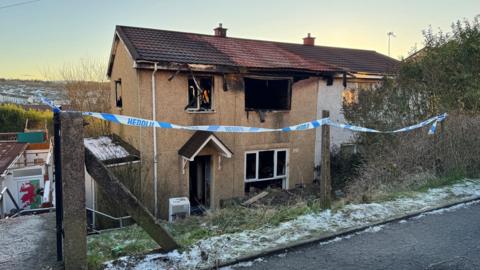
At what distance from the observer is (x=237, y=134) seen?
13.5m

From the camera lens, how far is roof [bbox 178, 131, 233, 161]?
11969 millimetres

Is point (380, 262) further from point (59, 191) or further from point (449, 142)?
point (449, 142)

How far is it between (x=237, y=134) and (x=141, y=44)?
16.1 ft

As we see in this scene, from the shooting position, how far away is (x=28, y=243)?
4.14 m

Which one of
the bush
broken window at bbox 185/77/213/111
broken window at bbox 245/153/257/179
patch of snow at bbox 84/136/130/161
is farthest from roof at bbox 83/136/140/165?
the bush

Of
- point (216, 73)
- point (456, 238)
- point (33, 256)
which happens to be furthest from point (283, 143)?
point (33, 256)

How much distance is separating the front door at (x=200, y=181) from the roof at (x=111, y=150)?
2626 millimetres

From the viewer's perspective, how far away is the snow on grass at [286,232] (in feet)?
12.2

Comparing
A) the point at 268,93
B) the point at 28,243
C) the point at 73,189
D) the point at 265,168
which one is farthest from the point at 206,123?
the point at 73,189

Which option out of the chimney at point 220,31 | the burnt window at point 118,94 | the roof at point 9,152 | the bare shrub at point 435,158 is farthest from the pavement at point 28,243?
the chimney at point 220,31

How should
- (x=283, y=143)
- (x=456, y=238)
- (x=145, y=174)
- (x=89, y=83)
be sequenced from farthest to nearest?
(x=89, y=83) → (x=283, y=143) → (x=145, y=174) → (x=456, y=238)

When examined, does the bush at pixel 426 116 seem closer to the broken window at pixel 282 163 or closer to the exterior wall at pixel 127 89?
the broken window at pixel 282 163

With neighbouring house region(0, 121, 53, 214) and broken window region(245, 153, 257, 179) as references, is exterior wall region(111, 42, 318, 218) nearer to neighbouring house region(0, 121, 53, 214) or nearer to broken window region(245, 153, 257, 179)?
broken window region(245, 153, 257, 179)

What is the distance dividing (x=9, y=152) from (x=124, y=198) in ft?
54.4
